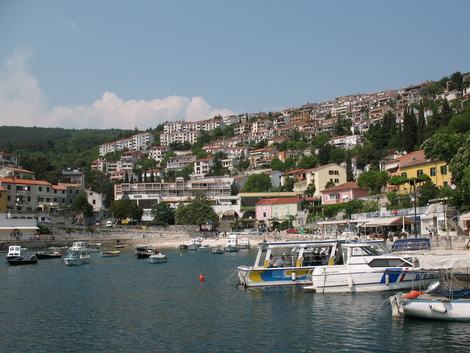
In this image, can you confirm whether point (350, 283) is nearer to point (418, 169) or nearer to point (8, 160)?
point (418, 169)

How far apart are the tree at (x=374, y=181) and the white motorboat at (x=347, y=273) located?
48.2 meters

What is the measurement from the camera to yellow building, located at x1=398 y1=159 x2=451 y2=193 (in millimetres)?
59334

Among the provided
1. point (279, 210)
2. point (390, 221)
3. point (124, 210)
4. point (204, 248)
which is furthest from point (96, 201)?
point (390, 221)

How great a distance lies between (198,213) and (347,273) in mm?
63241

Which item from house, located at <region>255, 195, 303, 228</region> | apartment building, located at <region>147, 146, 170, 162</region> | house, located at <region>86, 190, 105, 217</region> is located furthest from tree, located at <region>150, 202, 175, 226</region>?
apartment building, located at <region>147, 146, 170, 162</region>

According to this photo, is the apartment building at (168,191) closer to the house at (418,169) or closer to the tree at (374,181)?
the tree at (374,181)

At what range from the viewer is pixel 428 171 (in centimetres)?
6294

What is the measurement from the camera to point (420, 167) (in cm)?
6506

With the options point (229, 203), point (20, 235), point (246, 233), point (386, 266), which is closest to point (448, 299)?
point (386, 266)

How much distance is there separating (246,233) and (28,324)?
60107mm

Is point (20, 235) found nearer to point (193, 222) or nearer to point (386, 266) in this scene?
point (193, 222)

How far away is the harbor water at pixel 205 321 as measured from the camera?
16.6 m

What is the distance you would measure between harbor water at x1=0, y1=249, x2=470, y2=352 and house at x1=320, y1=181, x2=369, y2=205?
4891 centimetres

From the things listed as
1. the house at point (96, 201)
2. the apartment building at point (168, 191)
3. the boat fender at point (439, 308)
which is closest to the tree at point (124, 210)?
the apartment building at point (168, 191)
